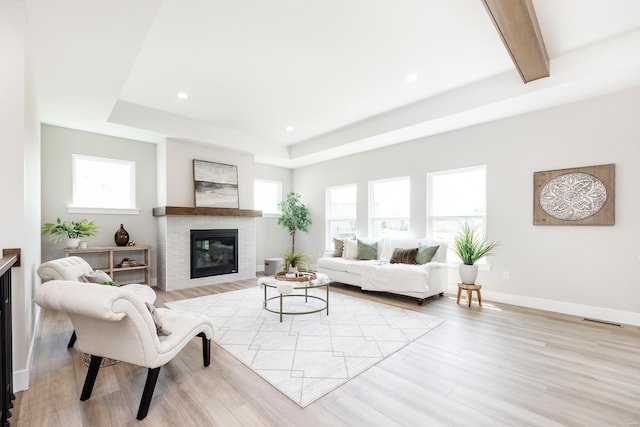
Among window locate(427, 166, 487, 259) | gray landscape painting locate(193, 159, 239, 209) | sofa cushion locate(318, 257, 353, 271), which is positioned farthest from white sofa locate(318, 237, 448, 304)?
gray landscape painting locate(193, 159, 239, 209)

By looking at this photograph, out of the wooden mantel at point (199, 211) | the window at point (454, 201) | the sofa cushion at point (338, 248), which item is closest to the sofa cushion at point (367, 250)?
the sofa cushion at point (338, 248)

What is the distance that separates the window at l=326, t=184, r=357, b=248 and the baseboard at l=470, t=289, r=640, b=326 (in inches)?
118

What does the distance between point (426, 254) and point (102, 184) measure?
5.65m

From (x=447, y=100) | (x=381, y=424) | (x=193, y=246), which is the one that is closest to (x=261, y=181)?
(x=193, y=246)

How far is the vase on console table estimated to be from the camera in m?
5.07

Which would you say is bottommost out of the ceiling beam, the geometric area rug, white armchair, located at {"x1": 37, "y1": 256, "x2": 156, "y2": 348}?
the geometric area rug

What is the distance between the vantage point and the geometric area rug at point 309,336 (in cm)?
230

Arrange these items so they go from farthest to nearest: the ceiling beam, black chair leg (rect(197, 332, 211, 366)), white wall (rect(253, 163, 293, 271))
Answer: white wall (rect(253, 163, 293, 271)), black chair leg (rect(197, 332, 211, 366)), the ceiling beam

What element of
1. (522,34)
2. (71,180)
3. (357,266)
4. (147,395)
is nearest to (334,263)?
(357,266)

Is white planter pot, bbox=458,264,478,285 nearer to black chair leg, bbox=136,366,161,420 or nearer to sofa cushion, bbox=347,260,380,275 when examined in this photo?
sofa cushion, bbox=347,260,380,275

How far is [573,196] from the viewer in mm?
3793

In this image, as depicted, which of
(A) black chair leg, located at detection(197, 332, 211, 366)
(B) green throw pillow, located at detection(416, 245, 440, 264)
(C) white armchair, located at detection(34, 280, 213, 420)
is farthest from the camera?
(B) green throw pillow, located at detection(416, 245, 440, 264)

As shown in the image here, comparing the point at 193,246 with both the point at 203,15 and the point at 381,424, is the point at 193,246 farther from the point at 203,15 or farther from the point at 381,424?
the point at 381,424

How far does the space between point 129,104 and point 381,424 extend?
5310 millimetres
